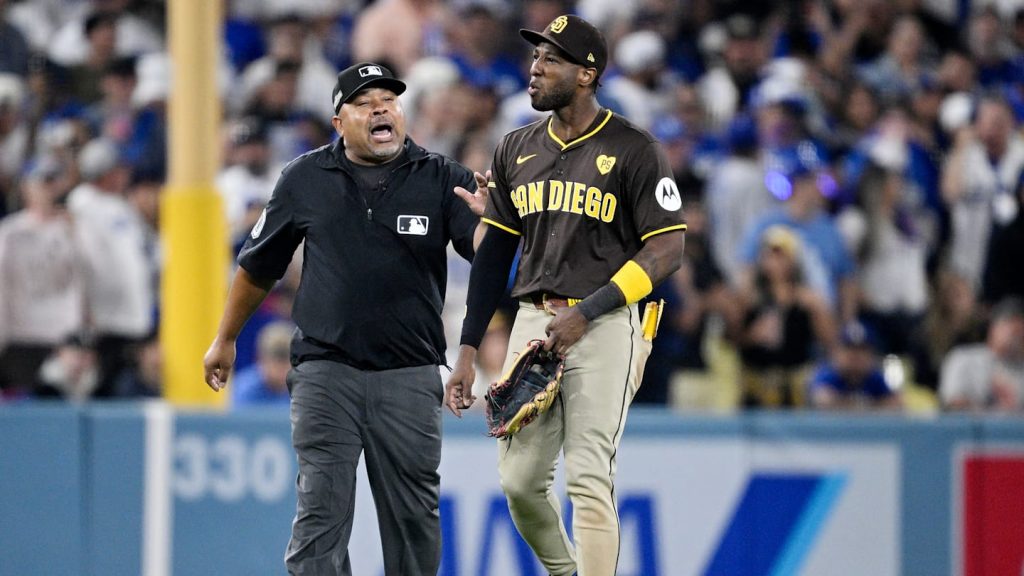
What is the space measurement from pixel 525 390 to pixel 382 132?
1103 mm

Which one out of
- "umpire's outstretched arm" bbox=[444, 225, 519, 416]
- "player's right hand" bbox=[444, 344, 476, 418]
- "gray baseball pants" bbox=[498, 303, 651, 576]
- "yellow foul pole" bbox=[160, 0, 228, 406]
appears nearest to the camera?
"gray baseball pants" bbox=[498, 303, 651, 576]

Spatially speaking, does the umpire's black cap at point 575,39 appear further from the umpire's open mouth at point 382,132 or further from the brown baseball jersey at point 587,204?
the umpire's open mouth at point 382,132

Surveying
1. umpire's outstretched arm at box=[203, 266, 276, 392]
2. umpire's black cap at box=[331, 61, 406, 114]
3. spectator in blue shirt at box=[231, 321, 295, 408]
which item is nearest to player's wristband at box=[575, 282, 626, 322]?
umpire's black cap at box=[331, 61, 406, 114]

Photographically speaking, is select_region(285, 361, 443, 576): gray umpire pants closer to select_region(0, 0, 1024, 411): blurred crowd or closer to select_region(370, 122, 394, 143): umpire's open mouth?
select_region(370, 122, 394, 143): umpire's open mouth

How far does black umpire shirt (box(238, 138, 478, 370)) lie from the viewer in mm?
5730

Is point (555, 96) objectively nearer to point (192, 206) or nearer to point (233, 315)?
point (233, 315)

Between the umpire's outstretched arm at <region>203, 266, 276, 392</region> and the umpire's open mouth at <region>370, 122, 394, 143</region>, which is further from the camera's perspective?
the umpire's outstretched arm at <region>203, 266, 276, 392</region>

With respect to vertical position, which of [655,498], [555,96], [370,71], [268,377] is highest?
[370,71]

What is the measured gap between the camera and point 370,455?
572 centimetres

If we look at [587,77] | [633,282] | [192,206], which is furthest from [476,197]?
[192,206]

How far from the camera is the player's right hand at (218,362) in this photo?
598cm

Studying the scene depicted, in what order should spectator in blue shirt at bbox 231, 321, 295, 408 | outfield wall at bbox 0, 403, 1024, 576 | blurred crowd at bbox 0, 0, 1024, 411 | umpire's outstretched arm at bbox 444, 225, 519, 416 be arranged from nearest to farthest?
umpire's outstretched arm at bbox 444, 225, 519, 416, outfield wall at bbox 0, 403, 1024, 576, spectator in blue shirt at bbox 231, 321, 295, 408, blurred crowd at bbox 0, 0, 1024, 411

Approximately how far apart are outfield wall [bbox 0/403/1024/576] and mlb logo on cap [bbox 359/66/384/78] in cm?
267

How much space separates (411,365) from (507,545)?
7.57ft
